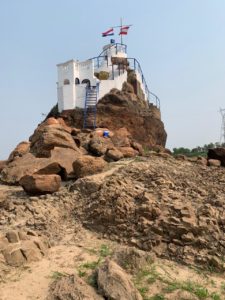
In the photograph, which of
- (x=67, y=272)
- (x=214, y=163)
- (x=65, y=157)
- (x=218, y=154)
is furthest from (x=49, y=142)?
(x=67, y=272)

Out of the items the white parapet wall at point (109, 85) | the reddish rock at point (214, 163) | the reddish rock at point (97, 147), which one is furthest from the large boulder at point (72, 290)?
the white parapet wall at point (109, 85)

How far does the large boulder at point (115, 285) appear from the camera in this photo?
16.4 ft

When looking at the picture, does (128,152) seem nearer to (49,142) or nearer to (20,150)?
(49,142)

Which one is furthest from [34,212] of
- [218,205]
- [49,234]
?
[218,205]

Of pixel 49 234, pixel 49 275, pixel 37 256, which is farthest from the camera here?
pixel 49 234

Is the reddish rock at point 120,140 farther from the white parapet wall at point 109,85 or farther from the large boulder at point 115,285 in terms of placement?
the large boulder at point 115,285

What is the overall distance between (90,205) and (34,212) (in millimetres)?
1070

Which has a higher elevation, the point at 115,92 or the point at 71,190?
the point at 115,92

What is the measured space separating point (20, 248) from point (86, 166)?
12.4 feet

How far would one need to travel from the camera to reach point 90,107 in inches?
661

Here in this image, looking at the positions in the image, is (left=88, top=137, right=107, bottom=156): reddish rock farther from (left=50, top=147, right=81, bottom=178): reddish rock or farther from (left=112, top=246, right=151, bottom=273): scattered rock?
(left=112, top=246, right=151, bottom=273): scattered rock

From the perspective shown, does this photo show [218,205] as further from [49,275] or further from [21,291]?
[21,291]

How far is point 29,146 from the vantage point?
12.8 meters

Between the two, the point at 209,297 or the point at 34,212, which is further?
the point at 34,212
